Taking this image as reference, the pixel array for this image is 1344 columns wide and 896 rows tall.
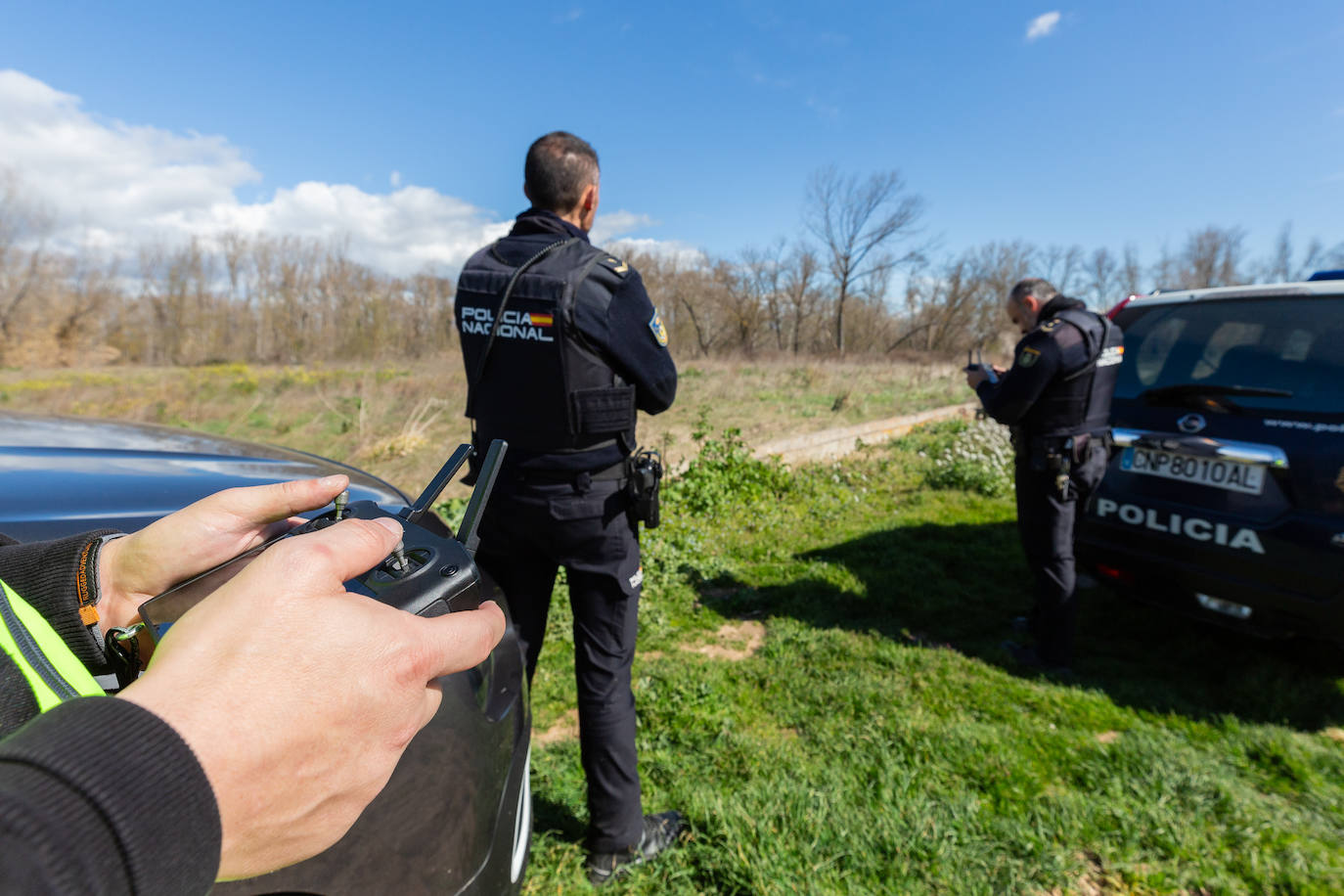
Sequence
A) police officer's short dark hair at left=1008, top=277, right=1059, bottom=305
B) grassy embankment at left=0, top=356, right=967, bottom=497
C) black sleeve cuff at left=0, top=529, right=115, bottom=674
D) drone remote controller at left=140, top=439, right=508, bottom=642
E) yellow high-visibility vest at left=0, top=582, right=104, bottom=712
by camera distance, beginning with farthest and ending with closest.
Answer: grassy embankment at left=0, top=356, right=967, bottom=497, police officer's short dark hair at left=1008, top=277, right=1059, bottom=305, black sleeve cuff at left=0, top=529, right=115, bottom=674, drone remote controller at left=140, top=439, right=508, bottom=642, yellow high-visibility vest at left=0, top=582, right=104, bottom=712

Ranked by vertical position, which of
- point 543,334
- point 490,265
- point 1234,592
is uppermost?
point 490,265

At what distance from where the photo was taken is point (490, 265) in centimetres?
213

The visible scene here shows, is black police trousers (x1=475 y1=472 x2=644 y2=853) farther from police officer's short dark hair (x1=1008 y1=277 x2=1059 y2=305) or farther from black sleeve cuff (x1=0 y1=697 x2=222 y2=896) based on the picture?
police officer's short dark hair (x1=1008 y1=277 x2=1059 y2=305)

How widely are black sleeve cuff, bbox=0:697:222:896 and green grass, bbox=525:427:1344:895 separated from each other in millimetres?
1861

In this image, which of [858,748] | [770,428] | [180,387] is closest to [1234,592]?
[858,748]

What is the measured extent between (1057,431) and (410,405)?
11811mm

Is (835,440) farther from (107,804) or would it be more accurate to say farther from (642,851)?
(107,804)

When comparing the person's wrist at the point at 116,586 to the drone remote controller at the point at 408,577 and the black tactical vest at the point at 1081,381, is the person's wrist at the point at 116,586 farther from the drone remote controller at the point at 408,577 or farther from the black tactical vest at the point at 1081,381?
the black tactical vest at the point at 1081,381

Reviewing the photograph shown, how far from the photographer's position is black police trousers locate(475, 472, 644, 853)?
201 cm

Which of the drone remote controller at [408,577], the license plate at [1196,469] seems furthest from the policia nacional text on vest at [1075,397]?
the drone remote controller at [408,577]

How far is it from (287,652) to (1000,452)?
813cm

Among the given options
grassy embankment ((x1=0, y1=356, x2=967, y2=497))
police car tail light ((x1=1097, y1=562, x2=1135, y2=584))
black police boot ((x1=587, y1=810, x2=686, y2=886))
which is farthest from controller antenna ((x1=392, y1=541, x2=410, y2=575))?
grassy embankment ((x1=0, y1=356, x2=967, y2=497))

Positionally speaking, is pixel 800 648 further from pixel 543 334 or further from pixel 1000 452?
pixel 1000 452

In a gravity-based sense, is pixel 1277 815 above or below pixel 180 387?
below
